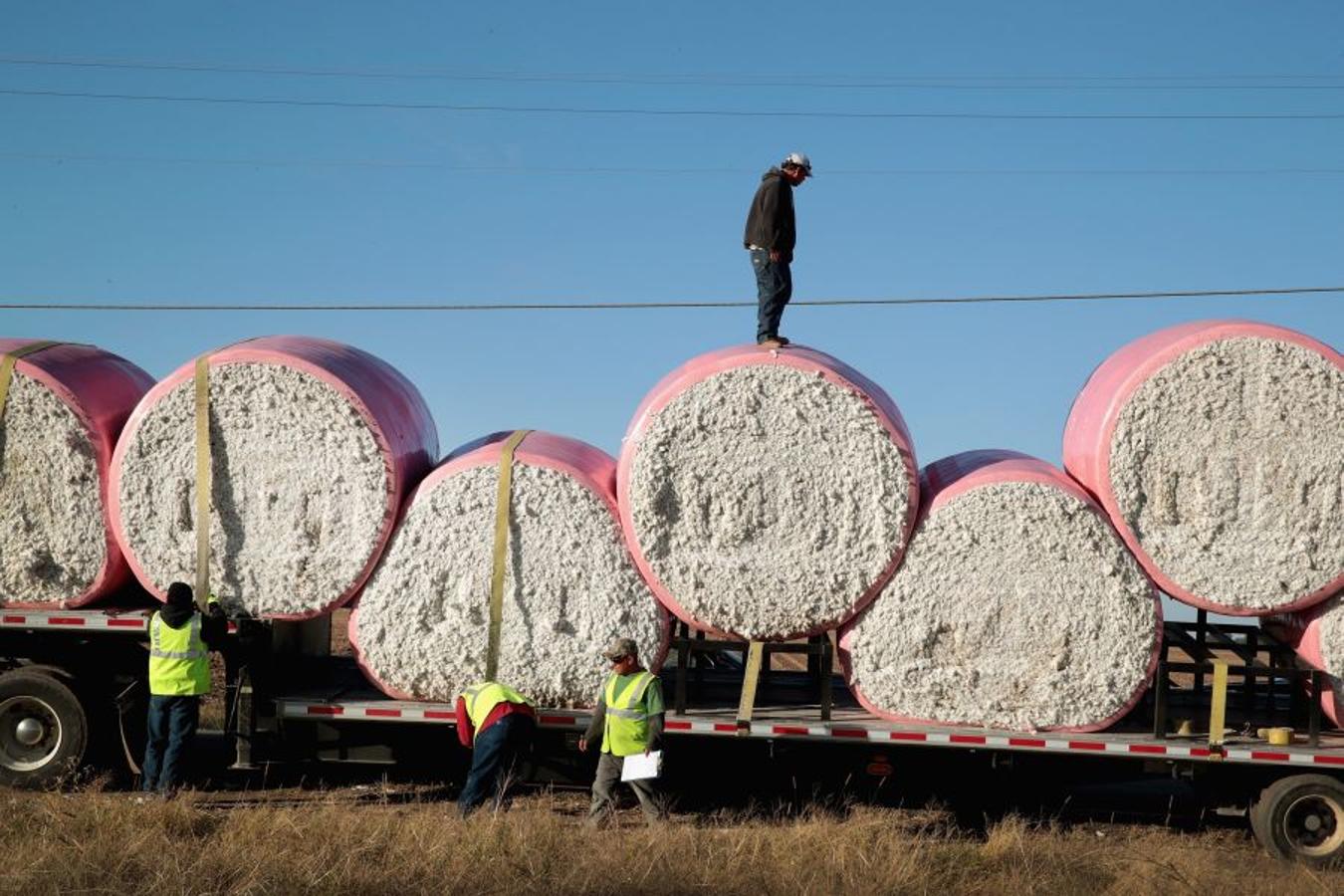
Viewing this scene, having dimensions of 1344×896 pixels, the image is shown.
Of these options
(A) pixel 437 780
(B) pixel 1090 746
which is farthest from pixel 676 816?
(B) pixel 1090 746

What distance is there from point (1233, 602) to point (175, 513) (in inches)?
266

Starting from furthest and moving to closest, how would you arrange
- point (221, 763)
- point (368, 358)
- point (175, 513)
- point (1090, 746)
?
point (221, 763)
point (368, 358)
point (175, 513)
point (1090, 746)

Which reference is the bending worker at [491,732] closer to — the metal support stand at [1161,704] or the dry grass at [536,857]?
the dry grass at [536,857]

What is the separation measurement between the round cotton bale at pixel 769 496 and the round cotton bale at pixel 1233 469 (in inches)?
55.6

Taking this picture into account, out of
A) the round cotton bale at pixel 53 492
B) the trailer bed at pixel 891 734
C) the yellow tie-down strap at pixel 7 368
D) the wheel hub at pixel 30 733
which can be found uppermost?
the yellow tie-down strap at pixel 7 368

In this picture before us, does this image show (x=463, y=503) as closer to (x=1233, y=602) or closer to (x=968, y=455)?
(x=968, y=455)

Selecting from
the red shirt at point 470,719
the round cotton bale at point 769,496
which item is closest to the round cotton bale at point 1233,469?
the round cotton bale at point 769,496

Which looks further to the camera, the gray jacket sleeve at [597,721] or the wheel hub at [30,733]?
the wheel hub at [30,733]

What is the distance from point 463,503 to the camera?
347 inches

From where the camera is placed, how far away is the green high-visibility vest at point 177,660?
8.80 meters

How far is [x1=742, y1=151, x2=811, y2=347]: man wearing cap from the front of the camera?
9305 millimetres

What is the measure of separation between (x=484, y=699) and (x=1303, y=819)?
517cm

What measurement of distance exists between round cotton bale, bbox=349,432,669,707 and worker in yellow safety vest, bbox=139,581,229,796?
3.23ft

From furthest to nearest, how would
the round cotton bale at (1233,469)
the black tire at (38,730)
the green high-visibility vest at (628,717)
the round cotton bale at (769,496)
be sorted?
the black tire at (38,730) < the round cotton bale at (769,496) < the round cotton bale at (1233,469) < the green high-visibility vest at (628,717)
